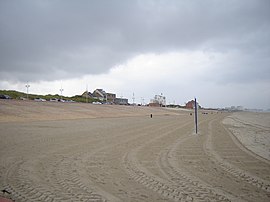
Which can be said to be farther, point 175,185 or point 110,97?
point 110,97

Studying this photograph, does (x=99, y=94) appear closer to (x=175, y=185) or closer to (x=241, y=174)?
(x=241, y=174)

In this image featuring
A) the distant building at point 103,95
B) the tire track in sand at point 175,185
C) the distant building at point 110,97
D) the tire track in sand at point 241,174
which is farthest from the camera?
the distant building at point 110,97

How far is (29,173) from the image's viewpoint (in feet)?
21.0

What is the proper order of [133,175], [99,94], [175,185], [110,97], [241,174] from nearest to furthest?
[175,185] → [133,175] → [241,174] → [99,94] → [110,97]

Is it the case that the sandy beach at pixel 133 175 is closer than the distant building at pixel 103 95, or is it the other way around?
the sandy beach at pixel 133 175

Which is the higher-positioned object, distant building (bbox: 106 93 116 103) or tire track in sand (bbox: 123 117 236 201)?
distant building (bbox: 106 93 116 103)

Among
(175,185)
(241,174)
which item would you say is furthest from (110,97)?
(175,185)

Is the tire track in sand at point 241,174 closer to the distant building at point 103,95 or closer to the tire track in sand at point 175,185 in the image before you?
the tire track in sand at point 175,185

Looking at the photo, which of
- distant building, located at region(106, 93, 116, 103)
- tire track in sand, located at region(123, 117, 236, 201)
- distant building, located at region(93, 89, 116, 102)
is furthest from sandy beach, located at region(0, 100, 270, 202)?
distant building, located at region(106, 93, 116, 103)

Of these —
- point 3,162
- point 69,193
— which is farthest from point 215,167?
point 3,162

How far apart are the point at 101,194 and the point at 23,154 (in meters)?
5.59

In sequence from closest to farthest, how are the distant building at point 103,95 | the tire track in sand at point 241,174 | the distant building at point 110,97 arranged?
the tire track in sand at point 241,174, the distant building at point 103,95, the distant building at point 110,97

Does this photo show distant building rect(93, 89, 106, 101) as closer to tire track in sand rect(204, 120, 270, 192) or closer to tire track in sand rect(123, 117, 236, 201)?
tire track in sand rect(204, 120, 270, 192)

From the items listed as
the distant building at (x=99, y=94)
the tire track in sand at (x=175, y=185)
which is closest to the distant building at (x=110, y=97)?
the distant building at (x=99, y=94)
